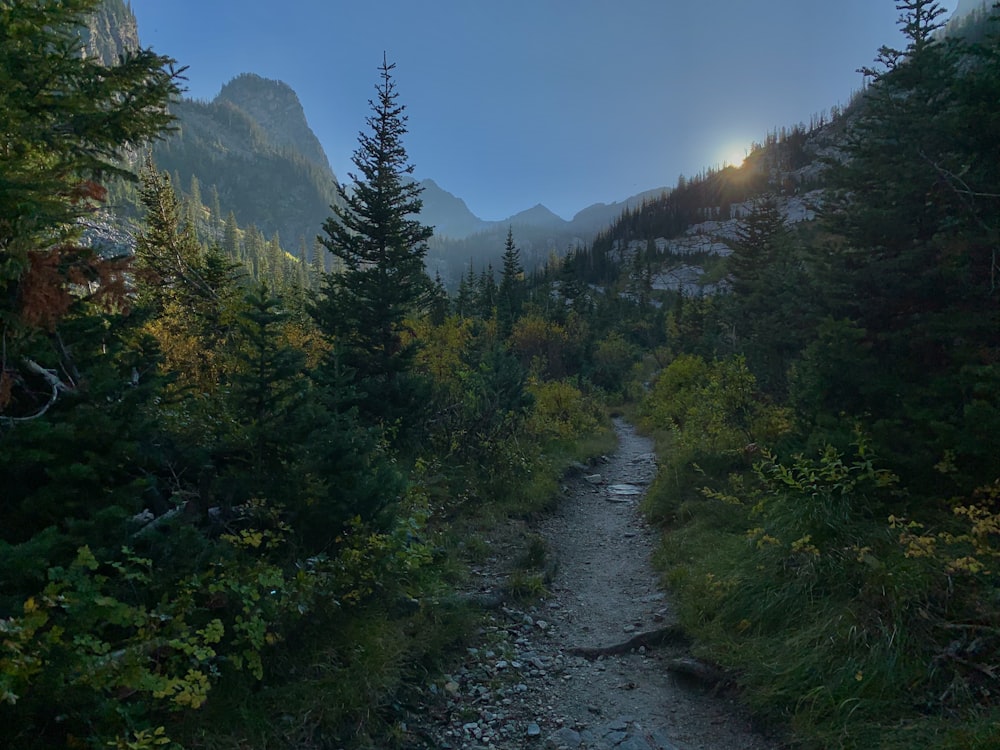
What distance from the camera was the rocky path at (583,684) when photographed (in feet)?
13.6

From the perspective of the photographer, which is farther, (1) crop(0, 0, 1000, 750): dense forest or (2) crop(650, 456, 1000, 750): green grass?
(2) crop(650, 456, 1000, 750): green grass

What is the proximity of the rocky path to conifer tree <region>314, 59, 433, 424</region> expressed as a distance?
602 centimetres

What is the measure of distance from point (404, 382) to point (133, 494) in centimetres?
737

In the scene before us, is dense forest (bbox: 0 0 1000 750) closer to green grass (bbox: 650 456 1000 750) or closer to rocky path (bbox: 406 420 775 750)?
green grass (bbox: 650 456 1000 750)

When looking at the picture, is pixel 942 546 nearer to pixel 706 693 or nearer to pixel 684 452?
pixel 706 693

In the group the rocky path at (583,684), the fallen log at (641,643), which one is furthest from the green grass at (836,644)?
the rocky path at (583,684)

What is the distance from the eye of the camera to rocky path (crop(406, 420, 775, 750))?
4.16 m

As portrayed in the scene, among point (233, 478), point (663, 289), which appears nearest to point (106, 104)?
point (233, 478)

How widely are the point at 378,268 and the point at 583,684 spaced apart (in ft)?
32.4

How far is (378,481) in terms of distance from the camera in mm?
5527

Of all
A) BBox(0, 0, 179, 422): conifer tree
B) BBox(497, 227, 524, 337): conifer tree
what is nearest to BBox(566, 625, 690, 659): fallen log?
BBox(0, 0, 179, 422): conifer tree

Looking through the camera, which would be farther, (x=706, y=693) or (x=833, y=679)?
(x=706, y=693)

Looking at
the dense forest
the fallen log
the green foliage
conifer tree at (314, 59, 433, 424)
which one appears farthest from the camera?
the green foliage

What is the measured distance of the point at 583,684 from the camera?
16.2 feet
